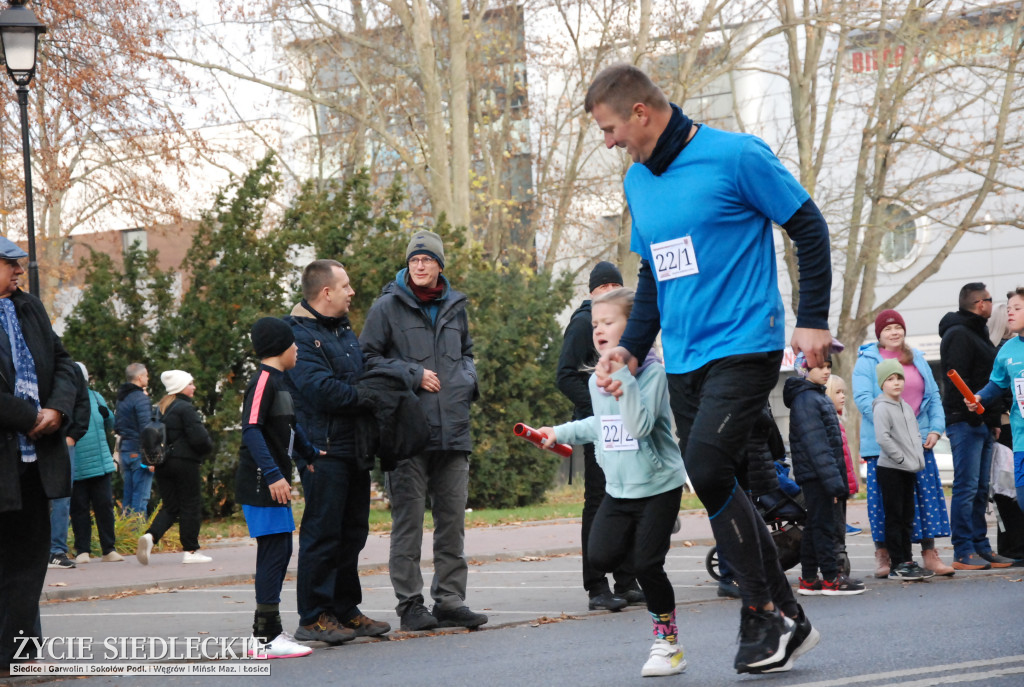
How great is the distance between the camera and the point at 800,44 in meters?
34.0

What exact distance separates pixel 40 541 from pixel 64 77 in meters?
12.4

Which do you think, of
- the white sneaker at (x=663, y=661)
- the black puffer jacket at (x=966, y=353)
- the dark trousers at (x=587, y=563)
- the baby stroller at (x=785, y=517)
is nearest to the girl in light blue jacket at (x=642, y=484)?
the white sneaker at (x=663, y=661)

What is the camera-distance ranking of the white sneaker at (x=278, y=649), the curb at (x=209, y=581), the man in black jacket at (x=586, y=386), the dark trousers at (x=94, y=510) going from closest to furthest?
1. the white sneaker at (x=278, y=649)
2. the man in black jacket at (x=586, y=386)
3. the curb at (x=209, y=581)
4. the dark trousers at (x=94, y=510)

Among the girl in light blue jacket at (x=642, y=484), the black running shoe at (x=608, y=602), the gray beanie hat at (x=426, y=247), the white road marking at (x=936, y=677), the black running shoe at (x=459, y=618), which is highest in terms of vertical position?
the gray beanie hat at (x=426, y=247)

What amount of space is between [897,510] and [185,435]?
24.5 ft

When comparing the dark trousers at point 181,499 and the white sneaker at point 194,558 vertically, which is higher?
the dark trousers at point 181,499

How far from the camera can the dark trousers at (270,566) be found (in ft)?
21.8

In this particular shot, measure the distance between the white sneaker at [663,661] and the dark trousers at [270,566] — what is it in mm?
2150

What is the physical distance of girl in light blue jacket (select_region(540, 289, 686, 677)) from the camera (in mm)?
5414

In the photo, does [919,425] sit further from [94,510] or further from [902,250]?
[902,250]

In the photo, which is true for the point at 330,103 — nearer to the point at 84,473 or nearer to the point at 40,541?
the point at 84,473

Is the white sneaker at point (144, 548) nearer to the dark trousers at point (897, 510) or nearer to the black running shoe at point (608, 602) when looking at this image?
the black running shoe at point (608, 602)

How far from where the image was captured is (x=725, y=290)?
491 centimetres

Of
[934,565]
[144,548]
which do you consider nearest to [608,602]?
[934,565]
